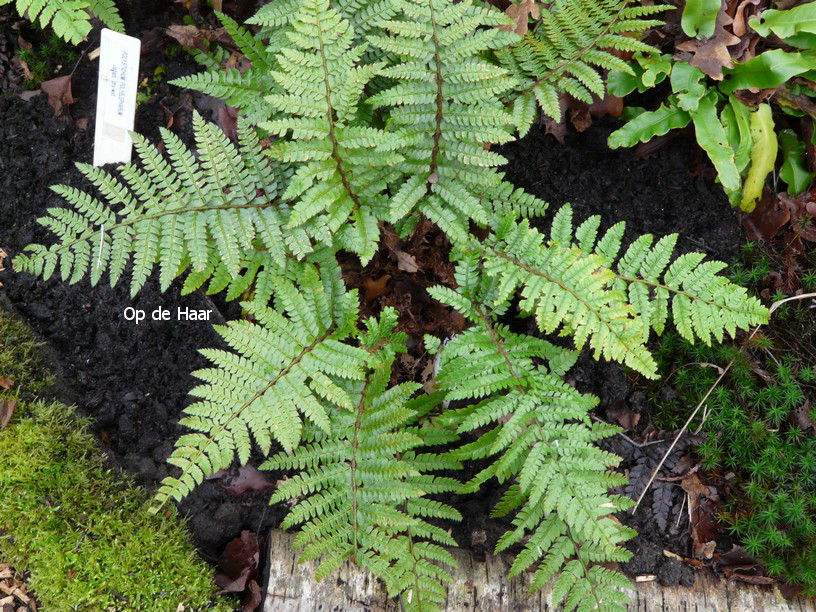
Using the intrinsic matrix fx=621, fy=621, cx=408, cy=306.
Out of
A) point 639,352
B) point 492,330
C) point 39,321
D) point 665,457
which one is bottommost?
point 665,457

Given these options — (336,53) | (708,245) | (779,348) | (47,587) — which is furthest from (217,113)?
(779,348)

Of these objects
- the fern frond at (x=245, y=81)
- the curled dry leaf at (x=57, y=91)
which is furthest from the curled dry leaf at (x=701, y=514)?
the curled dry leaf at (x=57, y=91)

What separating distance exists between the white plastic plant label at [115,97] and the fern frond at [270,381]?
129cm

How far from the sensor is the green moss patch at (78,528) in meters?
3.14

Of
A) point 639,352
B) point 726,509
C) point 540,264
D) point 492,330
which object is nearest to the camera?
point 639,352

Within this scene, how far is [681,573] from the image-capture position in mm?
3385

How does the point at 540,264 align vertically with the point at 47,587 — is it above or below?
above

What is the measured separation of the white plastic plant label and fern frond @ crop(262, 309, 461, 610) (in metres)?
1.78

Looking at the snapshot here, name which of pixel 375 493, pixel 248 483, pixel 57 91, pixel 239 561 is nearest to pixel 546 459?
pixel 375 493

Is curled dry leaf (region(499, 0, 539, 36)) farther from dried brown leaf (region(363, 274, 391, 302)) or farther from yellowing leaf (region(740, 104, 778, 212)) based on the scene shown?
dried brown leaf (region(363, 274, 391, 302))

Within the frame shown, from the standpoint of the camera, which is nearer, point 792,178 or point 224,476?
A: point 224,476

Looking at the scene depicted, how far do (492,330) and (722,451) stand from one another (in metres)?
1.56

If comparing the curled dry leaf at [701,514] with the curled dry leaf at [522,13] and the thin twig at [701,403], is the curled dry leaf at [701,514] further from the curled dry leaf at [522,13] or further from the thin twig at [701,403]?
the curled dry leaf at [522,13]

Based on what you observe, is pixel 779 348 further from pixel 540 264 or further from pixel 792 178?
pixel 540 264
